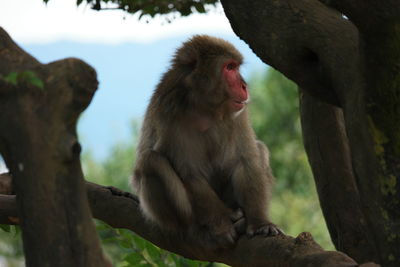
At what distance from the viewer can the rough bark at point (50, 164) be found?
2.56 metres

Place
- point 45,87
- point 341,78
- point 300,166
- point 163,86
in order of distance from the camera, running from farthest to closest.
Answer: point 300,166 < point 163,86 < point 341,78 < point 45,87

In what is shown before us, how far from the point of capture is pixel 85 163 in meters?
27.0

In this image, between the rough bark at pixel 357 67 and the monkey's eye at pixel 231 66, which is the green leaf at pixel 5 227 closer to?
the monkey's eye at pixel 231 66

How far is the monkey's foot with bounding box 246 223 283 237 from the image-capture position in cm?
440

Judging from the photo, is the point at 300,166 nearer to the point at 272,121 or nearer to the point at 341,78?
the point at 272,121

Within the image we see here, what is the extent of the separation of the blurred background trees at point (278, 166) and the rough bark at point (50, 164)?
15.0 m

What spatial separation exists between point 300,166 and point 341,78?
2096 cm

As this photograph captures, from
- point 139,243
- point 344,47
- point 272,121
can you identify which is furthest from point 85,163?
point 344,47

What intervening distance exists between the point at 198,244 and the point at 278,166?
20.5 meters

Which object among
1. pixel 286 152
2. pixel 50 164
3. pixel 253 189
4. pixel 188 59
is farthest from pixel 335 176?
pixel 286 152

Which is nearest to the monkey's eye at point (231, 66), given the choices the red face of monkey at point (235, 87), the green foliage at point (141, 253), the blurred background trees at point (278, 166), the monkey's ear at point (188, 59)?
the red face of monkey at point (235, 87)

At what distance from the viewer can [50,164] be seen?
2.56 m

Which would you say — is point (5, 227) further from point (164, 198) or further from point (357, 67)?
point (357, 67)

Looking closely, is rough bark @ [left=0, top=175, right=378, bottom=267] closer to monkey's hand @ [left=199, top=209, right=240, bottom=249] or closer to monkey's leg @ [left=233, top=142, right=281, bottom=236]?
monkey's hand @ [left=199, top=209, right=240, bottom=249]
